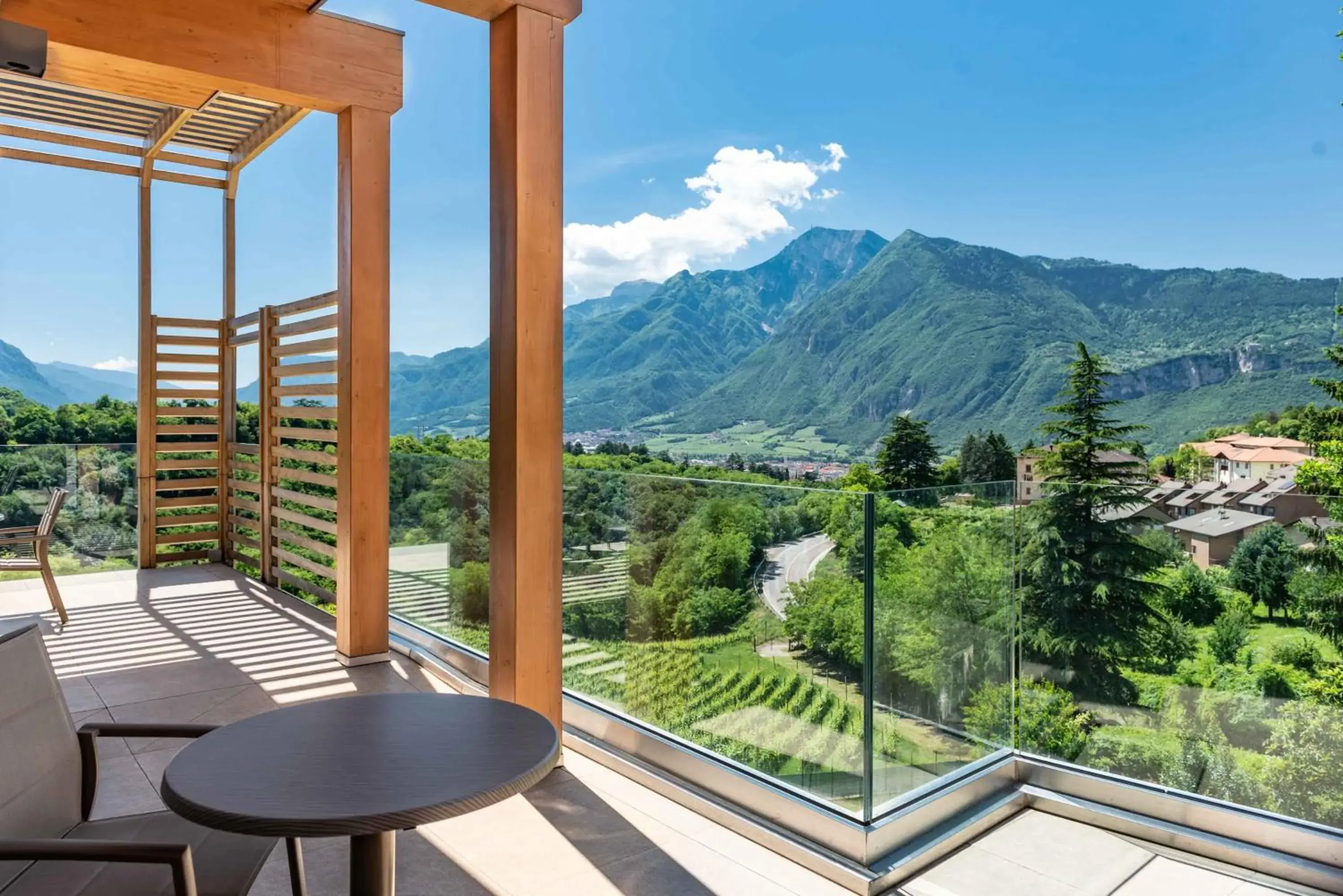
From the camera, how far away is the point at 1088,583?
262 cm

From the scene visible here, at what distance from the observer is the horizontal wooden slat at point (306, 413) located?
183 inches

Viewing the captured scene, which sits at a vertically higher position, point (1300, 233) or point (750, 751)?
point (1300, 233)

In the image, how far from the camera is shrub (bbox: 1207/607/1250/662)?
2.32 m

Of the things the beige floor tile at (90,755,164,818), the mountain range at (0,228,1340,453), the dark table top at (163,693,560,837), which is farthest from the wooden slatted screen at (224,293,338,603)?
the mountain range at (0,228,1340,453)

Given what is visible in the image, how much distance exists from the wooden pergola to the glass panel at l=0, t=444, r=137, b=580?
16cm

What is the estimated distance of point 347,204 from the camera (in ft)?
12.5

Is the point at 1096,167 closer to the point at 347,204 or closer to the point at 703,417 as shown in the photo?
the point at 703,417

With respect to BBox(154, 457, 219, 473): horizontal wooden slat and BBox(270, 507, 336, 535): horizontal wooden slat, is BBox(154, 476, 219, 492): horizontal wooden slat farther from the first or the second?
BBox(270, 507, 336, 535): horizontal wooden slat

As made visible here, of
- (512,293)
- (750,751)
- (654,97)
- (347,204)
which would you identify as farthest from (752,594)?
(654,97)

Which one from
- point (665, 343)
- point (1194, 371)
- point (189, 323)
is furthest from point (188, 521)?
point (665, 343)

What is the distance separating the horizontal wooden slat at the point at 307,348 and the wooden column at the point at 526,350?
1879mm

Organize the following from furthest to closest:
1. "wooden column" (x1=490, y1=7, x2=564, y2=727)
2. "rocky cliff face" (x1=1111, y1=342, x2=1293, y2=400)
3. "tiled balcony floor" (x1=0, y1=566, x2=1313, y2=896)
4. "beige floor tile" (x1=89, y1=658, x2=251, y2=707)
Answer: "rocky cliff face" (x1=1111, y1=342, x2=1293, y2=400), "beige floor tile" (x1=89, y1=658, x2=251, y2=707), "wooden column" (x1=490, y1=7, x2=564, y2=727), "tiled balcony floor" (x1=0, y1=566, x2=1313, y2=896)

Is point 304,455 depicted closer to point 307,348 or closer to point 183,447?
point 307,348

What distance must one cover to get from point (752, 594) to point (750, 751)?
1.50 ft
